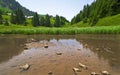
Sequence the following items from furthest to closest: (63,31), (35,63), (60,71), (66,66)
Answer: (63,31)
(35,63)
(66,66)
(60,71)

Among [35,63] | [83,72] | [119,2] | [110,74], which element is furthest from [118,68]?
[119,2]

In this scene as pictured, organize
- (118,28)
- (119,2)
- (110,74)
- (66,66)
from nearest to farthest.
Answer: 1. (110,74)
2. (66,66)
3. (118,28)
4. (119,2)

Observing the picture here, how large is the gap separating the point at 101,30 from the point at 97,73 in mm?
32121

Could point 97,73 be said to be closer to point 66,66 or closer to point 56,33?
point 66,66

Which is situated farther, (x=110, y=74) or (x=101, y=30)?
(x=101, y=30)

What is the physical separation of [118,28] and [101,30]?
13.1 feet

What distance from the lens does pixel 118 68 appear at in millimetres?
10758

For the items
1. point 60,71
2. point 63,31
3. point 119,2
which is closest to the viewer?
point 60,71

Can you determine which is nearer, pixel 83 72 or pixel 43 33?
pixel 83 72

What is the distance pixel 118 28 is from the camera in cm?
3934

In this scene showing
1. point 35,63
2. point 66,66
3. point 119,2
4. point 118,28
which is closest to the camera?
point 66,66

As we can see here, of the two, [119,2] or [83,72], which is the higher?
[119,2]

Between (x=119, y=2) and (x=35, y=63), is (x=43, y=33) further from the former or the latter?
(x=119, y=2)

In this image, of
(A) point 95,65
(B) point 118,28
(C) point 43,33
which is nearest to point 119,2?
(B) point 118,28
